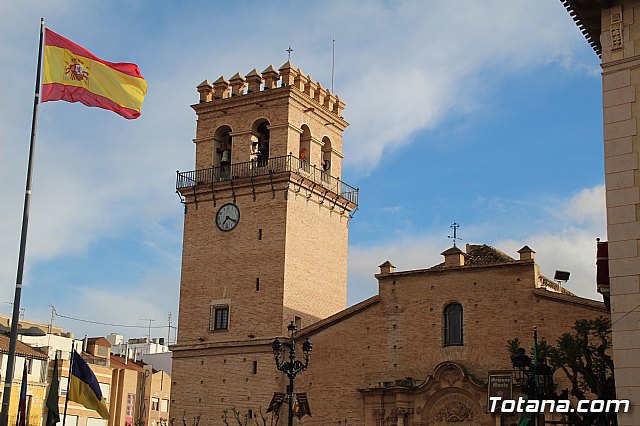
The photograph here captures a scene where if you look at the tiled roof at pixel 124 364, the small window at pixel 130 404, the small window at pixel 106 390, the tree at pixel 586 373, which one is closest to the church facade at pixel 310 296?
the tree at pixel 586 373

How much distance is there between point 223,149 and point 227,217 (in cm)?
361

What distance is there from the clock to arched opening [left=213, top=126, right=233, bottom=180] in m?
1.60

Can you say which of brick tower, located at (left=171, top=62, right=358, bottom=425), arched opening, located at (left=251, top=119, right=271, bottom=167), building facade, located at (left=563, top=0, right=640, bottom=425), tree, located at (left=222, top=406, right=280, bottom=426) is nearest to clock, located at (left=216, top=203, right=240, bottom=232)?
brick tower, located at (left=171, top=62, right=358, bottom=425)

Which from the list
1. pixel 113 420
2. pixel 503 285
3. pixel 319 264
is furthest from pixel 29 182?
pixel 113 420

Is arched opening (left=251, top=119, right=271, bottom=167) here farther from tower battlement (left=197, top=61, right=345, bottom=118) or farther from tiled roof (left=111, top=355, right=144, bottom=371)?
tiled roof (left=111, top=355, right=144, bottom=371)

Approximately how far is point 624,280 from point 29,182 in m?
11.0

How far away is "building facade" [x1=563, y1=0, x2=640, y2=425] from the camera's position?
17.4 m

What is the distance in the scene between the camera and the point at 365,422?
1524 inches

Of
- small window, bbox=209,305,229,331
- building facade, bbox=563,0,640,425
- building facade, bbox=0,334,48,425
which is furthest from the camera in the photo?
building facade, bbox=0,334,48,425

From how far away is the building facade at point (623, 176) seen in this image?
57.1ft

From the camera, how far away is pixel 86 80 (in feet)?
66.7

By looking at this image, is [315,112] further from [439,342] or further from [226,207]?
[439,342]

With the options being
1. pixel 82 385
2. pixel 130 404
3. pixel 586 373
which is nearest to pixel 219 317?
pixel 82 385

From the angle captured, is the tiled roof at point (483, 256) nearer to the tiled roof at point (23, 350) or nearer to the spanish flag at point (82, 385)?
the spanish flag at point (82, 385)
